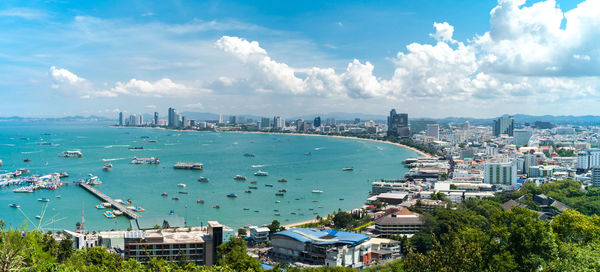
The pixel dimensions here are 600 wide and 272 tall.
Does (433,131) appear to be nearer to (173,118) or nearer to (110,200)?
(110,200)

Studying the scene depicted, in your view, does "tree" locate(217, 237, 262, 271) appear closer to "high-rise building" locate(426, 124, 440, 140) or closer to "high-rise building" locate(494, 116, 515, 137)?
"high-rise building" locate(426, 124, 440, 140)

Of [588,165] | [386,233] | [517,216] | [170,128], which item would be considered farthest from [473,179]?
[170,128]

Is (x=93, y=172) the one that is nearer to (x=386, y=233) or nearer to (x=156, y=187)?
(x=156, y=187)

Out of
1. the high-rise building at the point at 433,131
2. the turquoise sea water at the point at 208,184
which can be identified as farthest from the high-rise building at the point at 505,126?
the turquoise sea water at the point at 208,184

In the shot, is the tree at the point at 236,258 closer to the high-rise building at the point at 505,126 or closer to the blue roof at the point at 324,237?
the blue roof at the point at 324,237

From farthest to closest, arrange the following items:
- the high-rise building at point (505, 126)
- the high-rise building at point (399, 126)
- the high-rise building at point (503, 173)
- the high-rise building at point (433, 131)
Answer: the high-rise building at point (433, 131)
the high-rise building at point (399, 126)
the high-rise building at point (505, 126)
the high-rise building at point (503, 173)
